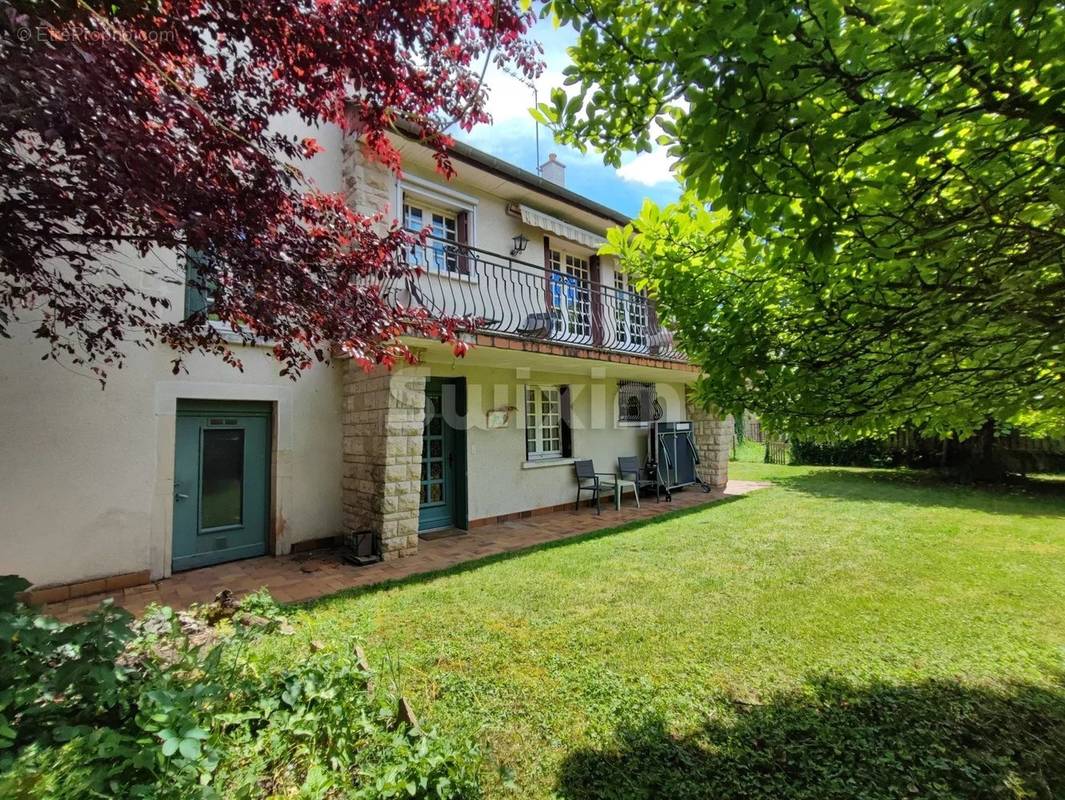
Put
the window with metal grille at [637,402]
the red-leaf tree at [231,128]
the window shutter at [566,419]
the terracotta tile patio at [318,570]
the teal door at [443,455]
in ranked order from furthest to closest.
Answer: the window with metal grille at [637,402] < the window shutter at [566,419] < the teal door at [443,455] < the terracotta tile patio at [318,570] < the red-leaf tree at [231,128]

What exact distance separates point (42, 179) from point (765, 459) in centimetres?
2178

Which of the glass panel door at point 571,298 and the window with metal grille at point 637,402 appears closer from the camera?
the glass panel door at point 571,298

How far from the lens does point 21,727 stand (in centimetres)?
181

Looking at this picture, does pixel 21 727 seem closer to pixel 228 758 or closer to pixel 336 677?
pixel 228 758

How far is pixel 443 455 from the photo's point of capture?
8.15 metres

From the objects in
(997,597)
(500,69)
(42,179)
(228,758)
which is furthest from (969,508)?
(42,179)

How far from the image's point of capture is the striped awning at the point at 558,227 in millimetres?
8742

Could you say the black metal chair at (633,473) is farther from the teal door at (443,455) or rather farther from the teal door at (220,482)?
the teal door at (220,482)

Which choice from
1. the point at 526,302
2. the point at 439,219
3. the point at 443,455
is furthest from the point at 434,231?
the point at 443,455

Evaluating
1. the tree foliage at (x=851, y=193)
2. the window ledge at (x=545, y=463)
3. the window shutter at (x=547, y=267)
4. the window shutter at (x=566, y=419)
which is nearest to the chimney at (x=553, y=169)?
the window shutter at (x=547, y=267)

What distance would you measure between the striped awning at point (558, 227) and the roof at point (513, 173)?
43cm

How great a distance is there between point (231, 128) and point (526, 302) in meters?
5.91

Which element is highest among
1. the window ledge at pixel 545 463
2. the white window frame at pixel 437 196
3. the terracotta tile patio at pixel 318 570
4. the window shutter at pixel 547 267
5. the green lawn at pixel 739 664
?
the white window frame at pixel 437 196

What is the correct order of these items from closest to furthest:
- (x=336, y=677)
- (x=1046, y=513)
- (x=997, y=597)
Answer: 1. (x=336, y=677)
2. (x=997, y=597)
3. (x=1046, y=513)
